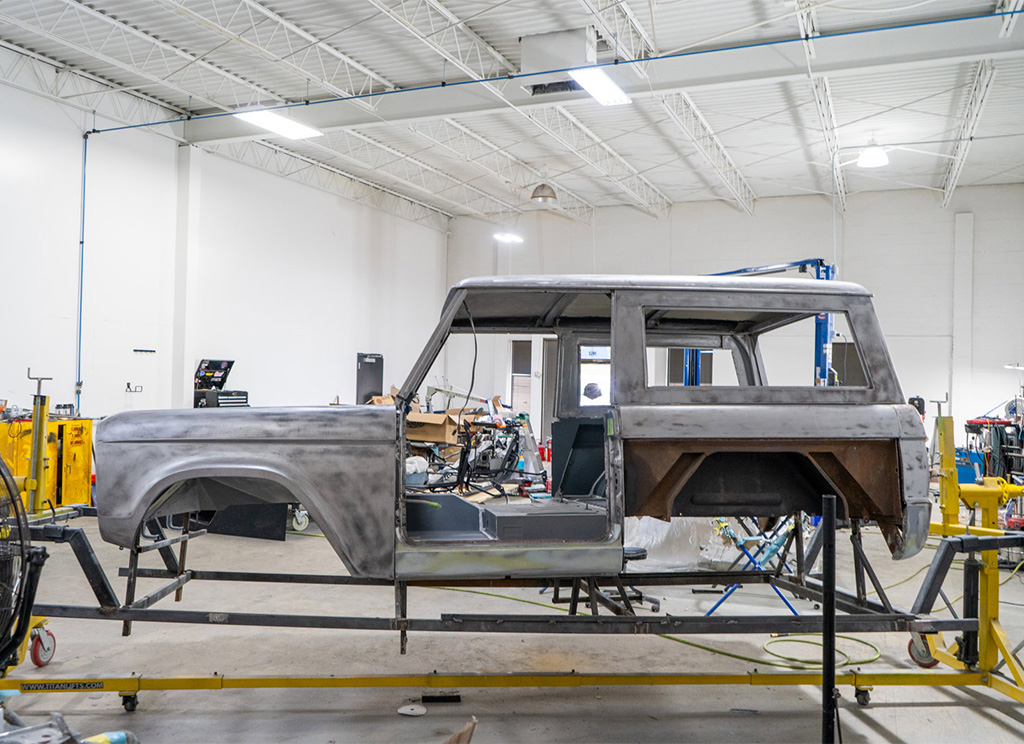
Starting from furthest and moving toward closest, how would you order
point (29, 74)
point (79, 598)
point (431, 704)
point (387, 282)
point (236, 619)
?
point (387, 282) < point (29, 74) < point (79, 598) < point (431, 704) < point (236, 619)

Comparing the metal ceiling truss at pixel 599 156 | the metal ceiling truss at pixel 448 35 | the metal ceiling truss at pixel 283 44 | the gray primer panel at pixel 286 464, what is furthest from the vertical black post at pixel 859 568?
the metal ceiling truss at pixel 599 156

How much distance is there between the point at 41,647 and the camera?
4.45 meters

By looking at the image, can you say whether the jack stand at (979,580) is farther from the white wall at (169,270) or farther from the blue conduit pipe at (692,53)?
the white wall at (169,270)

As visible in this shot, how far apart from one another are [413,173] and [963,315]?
40.5ft

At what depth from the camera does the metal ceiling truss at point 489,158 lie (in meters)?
13.9

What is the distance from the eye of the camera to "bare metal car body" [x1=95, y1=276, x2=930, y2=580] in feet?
11.5

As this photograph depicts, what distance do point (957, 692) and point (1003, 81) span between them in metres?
10.3

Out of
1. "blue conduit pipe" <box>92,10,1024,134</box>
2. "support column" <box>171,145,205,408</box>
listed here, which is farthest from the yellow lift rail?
"support column" <box>171,145,205,408</box>

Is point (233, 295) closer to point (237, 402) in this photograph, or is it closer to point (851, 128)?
point (237, 402)

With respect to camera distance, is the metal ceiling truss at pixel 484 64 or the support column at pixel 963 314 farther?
A: the support column at pixel 963 314

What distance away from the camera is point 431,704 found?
4148 mm

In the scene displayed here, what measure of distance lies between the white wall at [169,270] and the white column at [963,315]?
502 inches

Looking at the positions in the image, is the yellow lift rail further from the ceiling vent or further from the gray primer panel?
the ceiling vent

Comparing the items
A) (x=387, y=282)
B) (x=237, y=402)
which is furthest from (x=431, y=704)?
(x=387, y=282)
